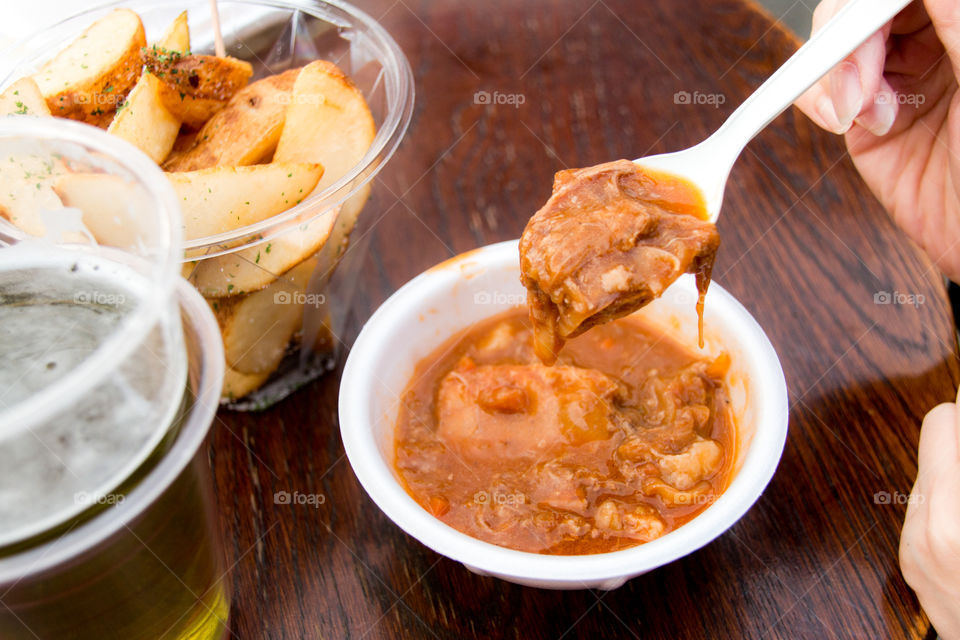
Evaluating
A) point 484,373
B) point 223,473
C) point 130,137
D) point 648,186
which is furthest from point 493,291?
point 130,137

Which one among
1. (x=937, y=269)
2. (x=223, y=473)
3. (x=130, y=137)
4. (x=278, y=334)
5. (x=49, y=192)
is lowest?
(x=223, y=473)

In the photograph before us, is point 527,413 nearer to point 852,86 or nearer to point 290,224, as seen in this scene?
point 290,224

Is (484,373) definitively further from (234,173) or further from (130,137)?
(130,137)

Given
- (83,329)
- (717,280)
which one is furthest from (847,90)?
(83,329)

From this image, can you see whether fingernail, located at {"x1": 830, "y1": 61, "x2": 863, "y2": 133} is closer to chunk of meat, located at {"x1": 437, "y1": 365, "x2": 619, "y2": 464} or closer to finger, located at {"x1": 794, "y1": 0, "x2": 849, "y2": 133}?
finger, located at {"x1": 794, "y1": 0, "x2": 849, "y2": 133}

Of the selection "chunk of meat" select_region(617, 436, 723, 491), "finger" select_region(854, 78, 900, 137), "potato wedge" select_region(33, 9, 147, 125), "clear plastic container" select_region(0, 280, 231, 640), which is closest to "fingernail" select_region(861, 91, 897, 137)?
"finger" select_region(854, 78, 900, 137)

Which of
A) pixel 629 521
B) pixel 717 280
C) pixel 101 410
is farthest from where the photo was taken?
pixel 717 280
